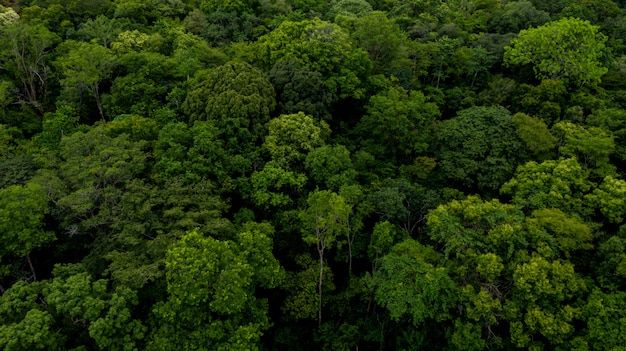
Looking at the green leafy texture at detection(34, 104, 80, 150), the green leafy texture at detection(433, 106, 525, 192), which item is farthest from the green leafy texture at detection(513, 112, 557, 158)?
the green leafy texture at detection(34, 104, 80, 150)

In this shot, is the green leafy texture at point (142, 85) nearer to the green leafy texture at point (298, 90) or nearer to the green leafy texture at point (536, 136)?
the green leafy texture at point (298, 90)

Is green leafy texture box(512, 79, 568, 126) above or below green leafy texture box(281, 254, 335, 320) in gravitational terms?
above

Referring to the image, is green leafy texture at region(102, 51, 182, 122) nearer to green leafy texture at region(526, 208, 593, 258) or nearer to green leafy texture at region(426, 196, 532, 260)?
green leafy texture at region(426, 196, 532, 260)

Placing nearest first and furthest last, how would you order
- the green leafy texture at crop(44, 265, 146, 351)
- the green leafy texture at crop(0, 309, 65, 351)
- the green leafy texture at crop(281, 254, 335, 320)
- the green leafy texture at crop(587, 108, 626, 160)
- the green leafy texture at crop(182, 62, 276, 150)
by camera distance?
the green leafy texture at crop(0, 309, 65, 351)
the green leafy texture at crop(44, 265, 146, 351)
the green leafy texture at crop(281, 254, 335, 320)
the green leafy texture at crop(182, 62, 276, 150)
the green leafy texture at crop(587, 108, 626, 160)

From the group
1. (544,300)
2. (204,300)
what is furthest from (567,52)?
(204,300)

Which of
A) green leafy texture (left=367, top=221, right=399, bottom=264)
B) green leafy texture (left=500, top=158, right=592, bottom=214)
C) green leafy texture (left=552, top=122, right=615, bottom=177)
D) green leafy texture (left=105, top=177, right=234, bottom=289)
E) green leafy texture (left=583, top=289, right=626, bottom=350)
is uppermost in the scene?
green leafy texture (left=552, top=122, right=615, bottom=177)

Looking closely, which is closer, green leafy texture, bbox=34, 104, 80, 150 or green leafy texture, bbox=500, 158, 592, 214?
green leafy texture, bbox=500, 158, 592, 214

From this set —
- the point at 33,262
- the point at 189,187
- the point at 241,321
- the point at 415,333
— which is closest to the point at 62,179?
the point at 33,262
